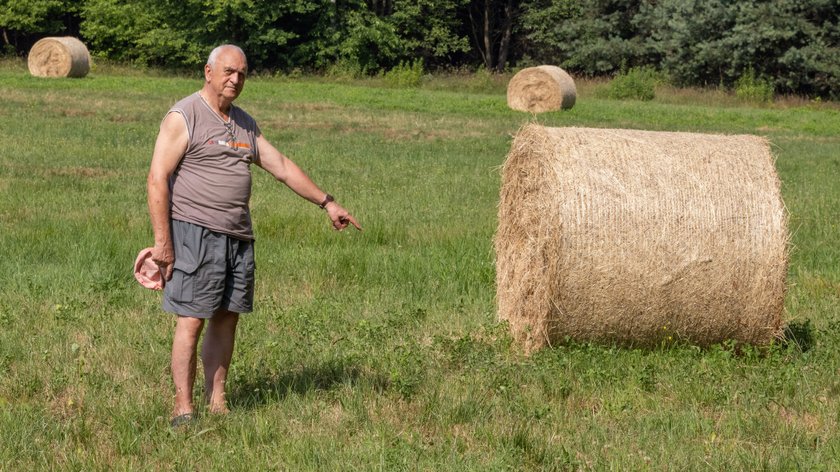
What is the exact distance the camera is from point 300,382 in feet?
22.1

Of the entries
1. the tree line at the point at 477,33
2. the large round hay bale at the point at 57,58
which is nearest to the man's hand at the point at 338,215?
the large round hay bale at the point at 57,58

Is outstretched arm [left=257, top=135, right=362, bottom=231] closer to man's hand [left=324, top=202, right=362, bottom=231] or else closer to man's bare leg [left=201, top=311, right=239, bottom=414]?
man's hand [left=324, top=202, right=362, bottom=231]

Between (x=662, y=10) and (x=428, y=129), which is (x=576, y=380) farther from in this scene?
(x=662, y=10)

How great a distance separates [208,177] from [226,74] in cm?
55

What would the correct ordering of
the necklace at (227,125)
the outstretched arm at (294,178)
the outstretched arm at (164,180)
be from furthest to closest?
the outstretched arm at (294,178) < the necklace at (227,125) < the outstretched arm at (164,180)

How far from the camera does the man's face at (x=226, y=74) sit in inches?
235

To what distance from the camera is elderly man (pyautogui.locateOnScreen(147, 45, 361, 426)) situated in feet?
19.3

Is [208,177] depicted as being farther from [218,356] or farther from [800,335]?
[800,335]

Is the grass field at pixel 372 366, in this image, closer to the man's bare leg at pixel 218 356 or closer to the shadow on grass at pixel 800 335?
the shadow on grass at pixel 800 335

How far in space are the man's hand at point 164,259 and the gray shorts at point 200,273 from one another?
0.12 feet

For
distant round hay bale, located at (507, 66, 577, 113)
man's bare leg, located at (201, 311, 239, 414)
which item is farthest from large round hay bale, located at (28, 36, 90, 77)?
man's bare leg, located at (201, 311, 239, 414)

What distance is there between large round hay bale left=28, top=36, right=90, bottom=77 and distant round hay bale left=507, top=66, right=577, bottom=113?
47.1 ft

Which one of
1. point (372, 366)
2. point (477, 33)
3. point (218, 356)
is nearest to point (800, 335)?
point (372, 366)

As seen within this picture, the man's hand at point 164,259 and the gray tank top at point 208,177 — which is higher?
the gray tank top at point 208,177
